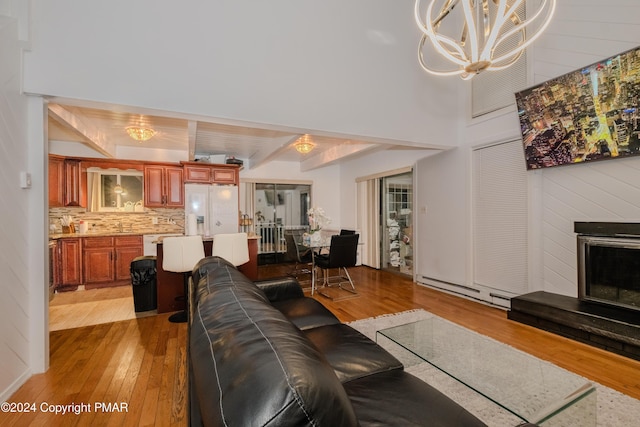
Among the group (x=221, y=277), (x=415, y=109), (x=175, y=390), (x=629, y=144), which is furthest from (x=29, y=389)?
(x=629, y=144)

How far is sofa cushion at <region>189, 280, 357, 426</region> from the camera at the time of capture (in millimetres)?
569

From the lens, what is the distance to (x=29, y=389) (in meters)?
2.02

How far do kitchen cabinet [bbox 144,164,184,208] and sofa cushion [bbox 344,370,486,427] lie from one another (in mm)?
5275

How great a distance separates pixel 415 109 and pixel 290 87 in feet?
5.90

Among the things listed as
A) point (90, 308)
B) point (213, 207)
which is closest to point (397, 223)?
point (213, 207)

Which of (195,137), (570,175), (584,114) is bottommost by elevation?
(570,175)

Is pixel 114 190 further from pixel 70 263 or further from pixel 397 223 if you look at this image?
pixel 397 223

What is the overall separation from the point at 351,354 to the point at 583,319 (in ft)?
8.22

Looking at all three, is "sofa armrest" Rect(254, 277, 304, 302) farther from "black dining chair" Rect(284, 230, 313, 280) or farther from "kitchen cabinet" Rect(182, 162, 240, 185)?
"kitchen cabinet" Rect(182, 162, 240, 185)

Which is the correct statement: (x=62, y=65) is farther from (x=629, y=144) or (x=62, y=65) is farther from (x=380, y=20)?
→ (x=629, y=144)

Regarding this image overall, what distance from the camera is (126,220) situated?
5484mm

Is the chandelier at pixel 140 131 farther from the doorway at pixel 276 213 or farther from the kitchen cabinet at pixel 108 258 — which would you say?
the doorway at pixel 276 213

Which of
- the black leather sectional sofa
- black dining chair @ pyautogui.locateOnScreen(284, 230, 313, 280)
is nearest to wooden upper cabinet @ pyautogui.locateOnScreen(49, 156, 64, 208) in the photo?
black dining chair @ pyautogui.locateOnScreen(284, 230, 313, 280)

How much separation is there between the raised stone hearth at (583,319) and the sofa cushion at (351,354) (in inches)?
88.9
